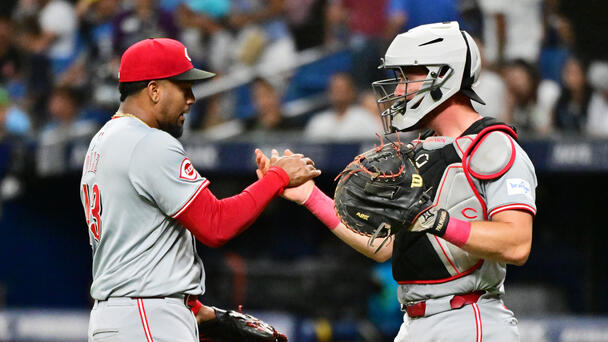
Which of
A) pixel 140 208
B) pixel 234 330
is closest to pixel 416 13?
pixel 234 330

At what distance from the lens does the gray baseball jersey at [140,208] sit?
3.20 m

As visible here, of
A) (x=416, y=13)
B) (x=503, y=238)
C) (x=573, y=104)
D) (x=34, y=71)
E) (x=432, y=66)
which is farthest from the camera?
(x=34, y=71)

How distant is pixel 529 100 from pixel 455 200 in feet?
15.2

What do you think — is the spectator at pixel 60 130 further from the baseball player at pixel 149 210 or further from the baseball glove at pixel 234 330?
the baseball player at pixel 149 210

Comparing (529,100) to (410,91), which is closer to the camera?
(410,91)

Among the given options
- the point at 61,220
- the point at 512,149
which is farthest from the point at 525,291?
the point at 512,149

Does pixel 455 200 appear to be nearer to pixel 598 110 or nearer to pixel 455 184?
pixel 455 184

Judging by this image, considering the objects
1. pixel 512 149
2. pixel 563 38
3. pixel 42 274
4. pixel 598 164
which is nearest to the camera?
pixel 512 149

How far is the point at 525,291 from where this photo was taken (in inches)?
322

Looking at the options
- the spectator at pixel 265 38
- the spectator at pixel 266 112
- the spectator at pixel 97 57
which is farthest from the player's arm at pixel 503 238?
the spectator at pixel 97 57

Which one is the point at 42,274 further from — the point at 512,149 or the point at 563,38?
the point at 512,149

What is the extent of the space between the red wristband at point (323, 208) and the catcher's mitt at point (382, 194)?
2.11 ft

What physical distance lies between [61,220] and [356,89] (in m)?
3.75

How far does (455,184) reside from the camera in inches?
121
